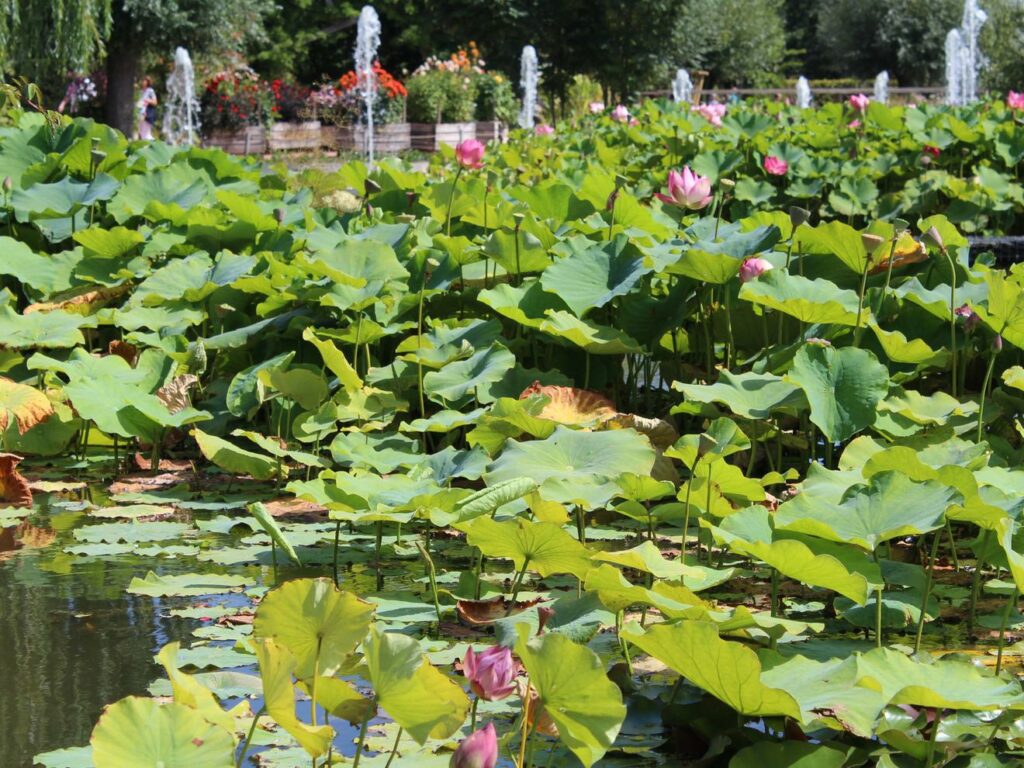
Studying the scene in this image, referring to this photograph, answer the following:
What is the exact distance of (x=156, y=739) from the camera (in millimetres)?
1147

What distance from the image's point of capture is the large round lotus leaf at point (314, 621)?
4.32 feet

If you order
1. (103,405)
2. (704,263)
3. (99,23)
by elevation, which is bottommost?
(103,405)

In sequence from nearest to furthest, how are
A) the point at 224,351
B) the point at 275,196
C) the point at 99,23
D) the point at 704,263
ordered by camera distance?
the point at 704,263 < the point at 224,351 < the point at 275,196 < the point at 99,23

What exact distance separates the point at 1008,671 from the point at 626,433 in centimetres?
68

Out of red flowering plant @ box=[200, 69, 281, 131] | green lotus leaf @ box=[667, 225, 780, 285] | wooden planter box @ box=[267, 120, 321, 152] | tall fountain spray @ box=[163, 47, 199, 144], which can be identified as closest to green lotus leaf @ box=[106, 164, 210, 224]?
green lotus leaf @ box=[667, 225, 780, 285]

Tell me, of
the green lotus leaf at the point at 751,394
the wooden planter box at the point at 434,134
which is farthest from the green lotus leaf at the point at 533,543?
the wooden planter box at the point at 434,134

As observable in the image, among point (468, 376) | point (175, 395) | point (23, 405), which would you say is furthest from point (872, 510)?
point (23, 405)

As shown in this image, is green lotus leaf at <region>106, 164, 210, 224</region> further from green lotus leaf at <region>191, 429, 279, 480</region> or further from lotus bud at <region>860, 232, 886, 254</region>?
lotus bud at <region>860, 232, 886, 254</region>

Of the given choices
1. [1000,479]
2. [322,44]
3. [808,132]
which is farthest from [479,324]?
[322,44]

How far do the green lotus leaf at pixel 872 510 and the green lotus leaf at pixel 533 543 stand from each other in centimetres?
26

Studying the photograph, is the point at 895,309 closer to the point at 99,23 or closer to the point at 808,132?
the point at 808,132

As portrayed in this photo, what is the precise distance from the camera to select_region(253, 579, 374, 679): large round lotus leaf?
1.32 m

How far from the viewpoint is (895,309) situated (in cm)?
280

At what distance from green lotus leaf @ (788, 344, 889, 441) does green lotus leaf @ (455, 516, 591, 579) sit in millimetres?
732
